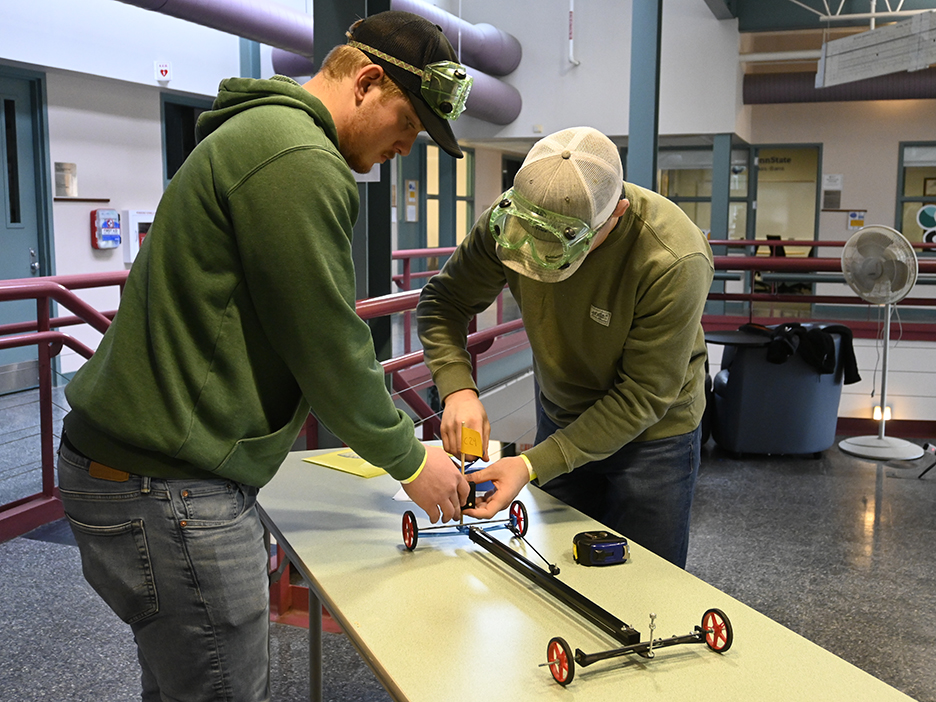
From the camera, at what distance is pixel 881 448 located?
564 centimetres

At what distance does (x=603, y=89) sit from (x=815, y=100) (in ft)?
10.0

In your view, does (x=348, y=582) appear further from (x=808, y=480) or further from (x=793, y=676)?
(x=808, y=480)

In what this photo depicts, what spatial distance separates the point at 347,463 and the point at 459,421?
449 millimetres

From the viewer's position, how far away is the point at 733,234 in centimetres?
1348

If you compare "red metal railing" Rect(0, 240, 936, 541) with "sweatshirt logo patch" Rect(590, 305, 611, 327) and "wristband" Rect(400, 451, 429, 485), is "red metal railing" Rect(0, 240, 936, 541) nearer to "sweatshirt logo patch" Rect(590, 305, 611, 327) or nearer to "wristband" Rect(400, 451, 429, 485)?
"sweatshirt logo patch" Rect(590, 305, 611, 327)

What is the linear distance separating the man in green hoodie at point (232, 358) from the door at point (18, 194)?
6.17m

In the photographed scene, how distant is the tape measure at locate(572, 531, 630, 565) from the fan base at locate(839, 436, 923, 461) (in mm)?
4641

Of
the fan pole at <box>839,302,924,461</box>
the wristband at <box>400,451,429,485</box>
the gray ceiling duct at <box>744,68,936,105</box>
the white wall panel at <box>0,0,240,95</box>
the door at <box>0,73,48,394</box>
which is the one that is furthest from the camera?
the gray ceiling duct at <box>744,68,936,105</box>

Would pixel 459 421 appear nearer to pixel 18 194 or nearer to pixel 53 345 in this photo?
pixel 53 345

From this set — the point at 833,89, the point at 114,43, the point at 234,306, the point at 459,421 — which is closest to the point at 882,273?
the point at 459,421

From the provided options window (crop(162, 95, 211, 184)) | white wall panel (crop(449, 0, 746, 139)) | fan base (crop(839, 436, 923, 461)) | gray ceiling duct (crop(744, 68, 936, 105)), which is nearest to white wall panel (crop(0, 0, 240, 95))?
window (crop(162, 95, 211, 184))

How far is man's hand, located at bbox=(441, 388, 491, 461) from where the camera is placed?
1.89 meters

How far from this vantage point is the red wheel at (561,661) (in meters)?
1.13

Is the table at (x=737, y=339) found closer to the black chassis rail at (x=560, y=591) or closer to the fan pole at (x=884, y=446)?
the fan pole at (x=884, y=446)
